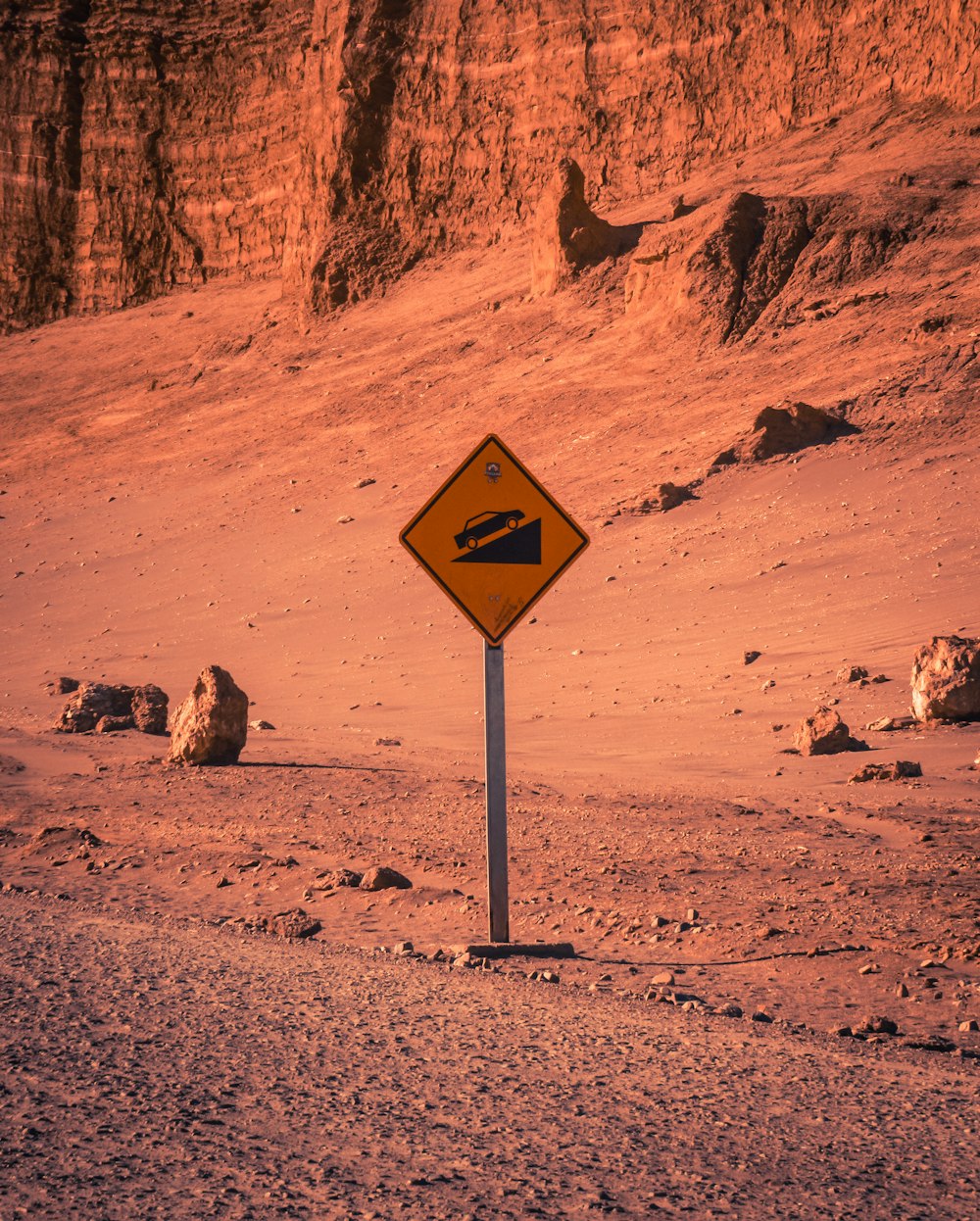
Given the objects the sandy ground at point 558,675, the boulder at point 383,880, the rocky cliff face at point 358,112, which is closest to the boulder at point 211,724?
the sandy ground at point 558,675

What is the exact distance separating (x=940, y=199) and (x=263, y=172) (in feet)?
102

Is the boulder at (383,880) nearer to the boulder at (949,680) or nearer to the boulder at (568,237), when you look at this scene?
the boulder at (949,680)

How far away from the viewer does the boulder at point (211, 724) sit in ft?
35.8

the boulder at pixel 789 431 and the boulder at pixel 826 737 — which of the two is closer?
the boulder at pixel 826 737

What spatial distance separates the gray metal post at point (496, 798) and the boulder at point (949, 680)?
7.01 m

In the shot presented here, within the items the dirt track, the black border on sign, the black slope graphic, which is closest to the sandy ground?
the dirt track

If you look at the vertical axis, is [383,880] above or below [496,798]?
below

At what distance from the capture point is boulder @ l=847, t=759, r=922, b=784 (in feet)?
31.3

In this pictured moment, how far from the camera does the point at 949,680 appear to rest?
37.4 feet

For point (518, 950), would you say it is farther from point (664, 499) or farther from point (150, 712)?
point (664, 499)

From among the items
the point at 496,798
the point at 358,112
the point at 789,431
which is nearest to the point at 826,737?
the point at 496,798

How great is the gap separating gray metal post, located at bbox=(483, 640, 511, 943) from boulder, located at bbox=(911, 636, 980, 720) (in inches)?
276

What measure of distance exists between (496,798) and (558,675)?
1175 cm

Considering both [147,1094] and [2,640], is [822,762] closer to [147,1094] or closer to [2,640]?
[147,1094]
